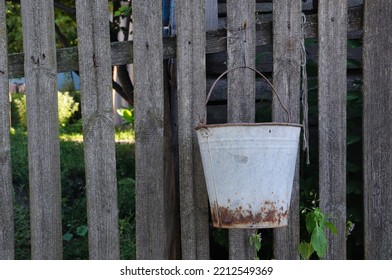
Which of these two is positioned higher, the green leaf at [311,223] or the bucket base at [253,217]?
the bucket base at [253,217]

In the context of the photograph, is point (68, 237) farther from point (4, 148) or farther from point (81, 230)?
point (4, 148)

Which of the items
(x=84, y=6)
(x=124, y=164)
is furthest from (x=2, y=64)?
(x=124, y=164)

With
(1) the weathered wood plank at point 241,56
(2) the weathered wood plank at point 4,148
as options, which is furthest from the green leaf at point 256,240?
(2) the weathered wood plank at point 4,148

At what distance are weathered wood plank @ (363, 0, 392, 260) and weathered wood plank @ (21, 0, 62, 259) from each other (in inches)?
53.6

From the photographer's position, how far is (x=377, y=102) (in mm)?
3070

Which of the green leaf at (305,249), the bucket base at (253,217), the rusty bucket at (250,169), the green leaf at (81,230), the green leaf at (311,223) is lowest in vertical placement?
the green leaf at (81,230)

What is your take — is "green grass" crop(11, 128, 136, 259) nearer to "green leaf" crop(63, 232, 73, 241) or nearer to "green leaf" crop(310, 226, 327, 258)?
"green leaf" crop(63, 232, 73, 241)

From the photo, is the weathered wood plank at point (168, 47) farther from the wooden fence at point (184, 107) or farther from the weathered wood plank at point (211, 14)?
the weathered wood plank at point (211, 14)

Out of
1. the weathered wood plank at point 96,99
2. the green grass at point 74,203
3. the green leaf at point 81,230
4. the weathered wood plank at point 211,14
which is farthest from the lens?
the green leaf at point 81,230

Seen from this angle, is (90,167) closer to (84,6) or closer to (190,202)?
(190,202)

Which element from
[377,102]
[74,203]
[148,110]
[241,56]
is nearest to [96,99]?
[148,110]

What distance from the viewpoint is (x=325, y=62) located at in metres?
3.04

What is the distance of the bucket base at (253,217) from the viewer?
2.69m

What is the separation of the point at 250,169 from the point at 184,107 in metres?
0.50
